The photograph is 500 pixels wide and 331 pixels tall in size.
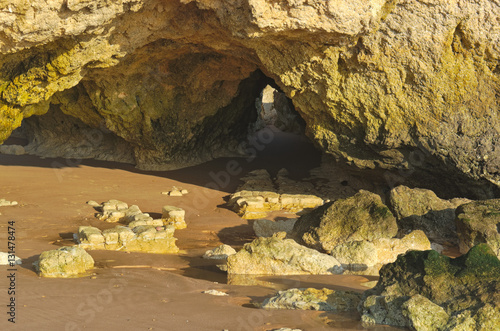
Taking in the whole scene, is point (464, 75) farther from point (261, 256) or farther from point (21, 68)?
point (21, 68)

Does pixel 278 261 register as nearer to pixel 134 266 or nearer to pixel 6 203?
pixel 134 266

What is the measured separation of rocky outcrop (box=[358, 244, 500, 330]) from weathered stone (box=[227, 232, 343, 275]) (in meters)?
1.70

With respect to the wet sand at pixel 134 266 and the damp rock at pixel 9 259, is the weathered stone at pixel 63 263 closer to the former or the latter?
the wet sand at pixel 134 266

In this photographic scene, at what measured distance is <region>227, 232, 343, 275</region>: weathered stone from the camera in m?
7.12

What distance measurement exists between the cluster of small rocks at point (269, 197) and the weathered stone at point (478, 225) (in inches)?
142

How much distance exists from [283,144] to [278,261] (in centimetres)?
1277

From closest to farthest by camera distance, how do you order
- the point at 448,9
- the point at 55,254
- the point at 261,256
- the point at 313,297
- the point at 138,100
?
1. the point at 313,297
2. the point at 55,254
3. the point at 261,256
4. the point at 448,9
5. the point at 138,100

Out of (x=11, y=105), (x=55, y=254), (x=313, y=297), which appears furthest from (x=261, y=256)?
(x=11, y=105)

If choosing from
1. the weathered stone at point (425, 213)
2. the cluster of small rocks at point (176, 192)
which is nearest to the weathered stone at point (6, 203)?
the cluster of small rocks at point (176, 192)

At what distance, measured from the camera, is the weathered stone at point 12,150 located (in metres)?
16.1

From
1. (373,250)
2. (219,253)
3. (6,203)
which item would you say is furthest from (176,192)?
(373,250)

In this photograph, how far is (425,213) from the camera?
383 inches

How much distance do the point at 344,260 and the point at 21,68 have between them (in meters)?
6.30

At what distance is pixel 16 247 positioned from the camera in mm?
7988
